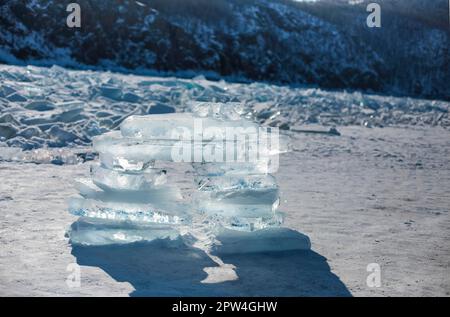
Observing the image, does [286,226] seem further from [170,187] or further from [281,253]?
[170,187]

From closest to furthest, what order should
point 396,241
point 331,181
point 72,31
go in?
point 396,241
point 331,181
point 72,31

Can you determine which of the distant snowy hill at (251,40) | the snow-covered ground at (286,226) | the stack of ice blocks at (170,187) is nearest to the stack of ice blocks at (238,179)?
the stack of ice blocks at (170,187)

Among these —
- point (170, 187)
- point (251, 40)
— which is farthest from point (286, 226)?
point (251, 40)

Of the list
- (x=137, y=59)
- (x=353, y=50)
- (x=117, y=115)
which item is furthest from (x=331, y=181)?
(x=353, y=50)

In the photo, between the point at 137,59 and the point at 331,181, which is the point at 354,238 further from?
the point at 137,59

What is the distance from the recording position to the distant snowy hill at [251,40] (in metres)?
28.3

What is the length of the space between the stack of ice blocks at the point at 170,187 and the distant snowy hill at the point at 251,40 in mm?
21814

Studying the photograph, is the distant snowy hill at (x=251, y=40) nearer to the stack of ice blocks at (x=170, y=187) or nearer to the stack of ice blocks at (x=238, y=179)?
the stack of ice blocks at (x=170, y=187)

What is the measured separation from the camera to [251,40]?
3597cm

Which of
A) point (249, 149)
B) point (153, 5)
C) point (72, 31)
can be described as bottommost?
point (249, 149)

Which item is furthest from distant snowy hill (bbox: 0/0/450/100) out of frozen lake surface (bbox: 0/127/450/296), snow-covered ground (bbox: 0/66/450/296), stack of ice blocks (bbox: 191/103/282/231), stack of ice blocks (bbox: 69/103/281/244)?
stack of ice blocks (bbox: 191/103/282/231)

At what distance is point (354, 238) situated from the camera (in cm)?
279

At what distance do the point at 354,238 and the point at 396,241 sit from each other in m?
0.22
